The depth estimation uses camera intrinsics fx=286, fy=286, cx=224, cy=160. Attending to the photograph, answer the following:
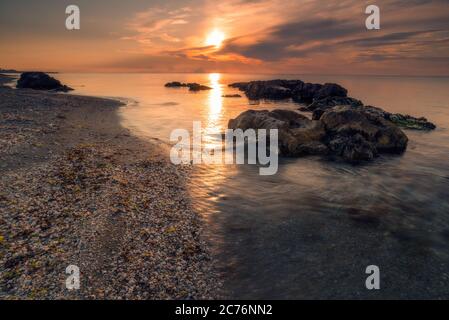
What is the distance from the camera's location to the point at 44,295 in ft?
28.3

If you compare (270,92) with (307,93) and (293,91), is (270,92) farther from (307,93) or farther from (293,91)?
(307,93)

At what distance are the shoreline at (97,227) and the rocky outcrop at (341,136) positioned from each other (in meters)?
12.9

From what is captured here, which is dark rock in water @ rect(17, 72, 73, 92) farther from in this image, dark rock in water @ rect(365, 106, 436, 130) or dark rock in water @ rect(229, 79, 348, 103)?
dark rock in water @ rect(365, 106, 436, 130)

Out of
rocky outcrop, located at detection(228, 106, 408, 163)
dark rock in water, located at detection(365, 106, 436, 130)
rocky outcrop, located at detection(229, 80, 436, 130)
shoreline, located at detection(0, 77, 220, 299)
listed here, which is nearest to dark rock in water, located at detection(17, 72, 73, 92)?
rocky outcrop, located at detection(229, 80, 436, 130)

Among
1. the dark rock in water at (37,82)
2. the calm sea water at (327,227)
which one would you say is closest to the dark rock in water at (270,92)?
the dark rock in water at (37,82)

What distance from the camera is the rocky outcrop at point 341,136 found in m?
27.3

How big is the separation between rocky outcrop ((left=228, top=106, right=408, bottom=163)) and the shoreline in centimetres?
1293

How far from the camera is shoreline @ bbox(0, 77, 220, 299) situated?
935 cm

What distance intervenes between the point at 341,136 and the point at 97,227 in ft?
80.3

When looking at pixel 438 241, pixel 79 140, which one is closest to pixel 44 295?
pixel 438 241

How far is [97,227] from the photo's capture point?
12445 mm

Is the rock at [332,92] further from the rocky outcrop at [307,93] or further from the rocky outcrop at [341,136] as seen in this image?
the rocky outcrop at [341,136]
